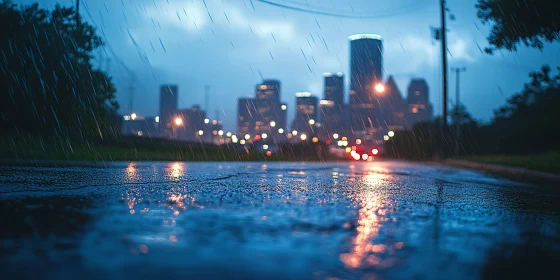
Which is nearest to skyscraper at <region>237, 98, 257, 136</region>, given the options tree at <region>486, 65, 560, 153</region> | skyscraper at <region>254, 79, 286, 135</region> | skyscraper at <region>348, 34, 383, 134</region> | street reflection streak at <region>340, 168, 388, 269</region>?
skyscraper at <region>254, 79, 286, 135</region>

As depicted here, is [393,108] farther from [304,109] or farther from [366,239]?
[366,239]

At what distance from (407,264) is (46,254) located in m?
3.02

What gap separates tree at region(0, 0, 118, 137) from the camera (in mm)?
23906

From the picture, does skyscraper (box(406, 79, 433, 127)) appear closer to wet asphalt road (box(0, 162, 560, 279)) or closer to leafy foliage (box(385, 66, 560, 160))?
leafy foliage (box(385, 66, 560, 160))

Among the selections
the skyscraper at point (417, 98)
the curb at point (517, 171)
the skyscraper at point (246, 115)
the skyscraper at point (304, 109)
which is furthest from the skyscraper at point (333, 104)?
the curb at point (517, 171)

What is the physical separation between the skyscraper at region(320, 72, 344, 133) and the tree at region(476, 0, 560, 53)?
109 metres

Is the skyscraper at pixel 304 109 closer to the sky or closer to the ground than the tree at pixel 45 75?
closer to the sky

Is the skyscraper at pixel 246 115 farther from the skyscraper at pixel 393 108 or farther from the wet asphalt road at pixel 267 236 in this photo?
the wet asphalt road at pixel 267 236

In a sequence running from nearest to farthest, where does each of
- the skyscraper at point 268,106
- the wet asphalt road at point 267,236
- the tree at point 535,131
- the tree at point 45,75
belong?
the wet asphalt road at point 267,236 → the tree at point 45,75 → the tree at point 535,131 → the skyscraper at point 268,106

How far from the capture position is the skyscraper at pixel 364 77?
12536 centimetres

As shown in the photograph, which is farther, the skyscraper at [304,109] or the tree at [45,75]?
the skyscraper at [304,109]

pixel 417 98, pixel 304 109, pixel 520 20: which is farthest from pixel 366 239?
pixel 417 98

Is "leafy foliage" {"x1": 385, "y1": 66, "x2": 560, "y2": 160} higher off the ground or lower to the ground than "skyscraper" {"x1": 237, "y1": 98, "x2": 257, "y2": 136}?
lower

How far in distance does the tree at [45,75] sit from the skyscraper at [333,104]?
102963 mm
